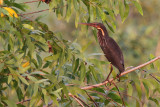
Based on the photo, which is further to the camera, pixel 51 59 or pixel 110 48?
pixel 110 48

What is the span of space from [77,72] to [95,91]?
193 millimetres

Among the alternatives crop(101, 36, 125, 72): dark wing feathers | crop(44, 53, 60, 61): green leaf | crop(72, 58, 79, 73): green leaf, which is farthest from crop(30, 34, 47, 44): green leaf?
crop(101, 36, 125, 72): dark wing feathers

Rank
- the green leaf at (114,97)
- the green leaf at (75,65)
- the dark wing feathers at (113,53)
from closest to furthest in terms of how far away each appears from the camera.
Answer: the green leaf at (75,65)
the green leaf at (114,97)
the dark wing feathers at (113,53)

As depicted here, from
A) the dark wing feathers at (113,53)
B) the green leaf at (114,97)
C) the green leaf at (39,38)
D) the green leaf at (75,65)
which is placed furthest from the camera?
the dark wing feathers at (113,53)

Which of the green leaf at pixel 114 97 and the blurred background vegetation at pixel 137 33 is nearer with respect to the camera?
the green leaf at pixel 114 97

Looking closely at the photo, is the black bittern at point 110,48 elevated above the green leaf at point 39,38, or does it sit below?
below

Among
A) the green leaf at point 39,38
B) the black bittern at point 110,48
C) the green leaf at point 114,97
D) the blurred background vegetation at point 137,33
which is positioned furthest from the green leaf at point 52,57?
A: the blurred background vegetation at point 137,33

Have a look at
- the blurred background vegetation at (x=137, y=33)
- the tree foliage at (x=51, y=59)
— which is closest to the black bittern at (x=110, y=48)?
the tree foliage at (x=51, y=59)

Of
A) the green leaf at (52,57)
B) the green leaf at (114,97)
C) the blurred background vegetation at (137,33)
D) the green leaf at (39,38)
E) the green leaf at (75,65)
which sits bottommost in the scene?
the blurred background vegetation at (137,33)

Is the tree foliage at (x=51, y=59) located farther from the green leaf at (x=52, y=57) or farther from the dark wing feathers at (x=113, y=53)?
the dark wing feathers at (x=113, y=53)

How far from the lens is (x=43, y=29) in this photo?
2.38 m

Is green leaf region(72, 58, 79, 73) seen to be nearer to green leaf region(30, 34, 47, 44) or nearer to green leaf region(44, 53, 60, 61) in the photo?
green leaf region(44, 53, 60, 61)

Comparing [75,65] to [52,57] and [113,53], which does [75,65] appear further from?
[113,53]

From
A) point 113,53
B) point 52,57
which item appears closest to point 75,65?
point 52,57
